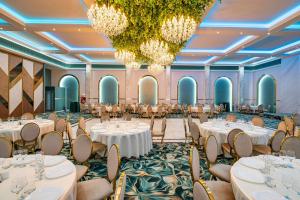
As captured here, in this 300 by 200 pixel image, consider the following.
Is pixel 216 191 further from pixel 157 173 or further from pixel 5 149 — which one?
pixel 5 149

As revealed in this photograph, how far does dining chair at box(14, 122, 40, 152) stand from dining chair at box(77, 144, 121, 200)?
288 cm

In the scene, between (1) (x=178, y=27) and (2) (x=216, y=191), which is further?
(1) (x=178, y=27)

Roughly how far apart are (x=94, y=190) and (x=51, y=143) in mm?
1531

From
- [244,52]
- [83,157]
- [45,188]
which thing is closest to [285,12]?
[244,52]

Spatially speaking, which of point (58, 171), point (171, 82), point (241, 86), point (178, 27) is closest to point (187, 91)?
point (171, 82)

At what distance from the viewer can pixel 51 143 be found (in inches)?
139

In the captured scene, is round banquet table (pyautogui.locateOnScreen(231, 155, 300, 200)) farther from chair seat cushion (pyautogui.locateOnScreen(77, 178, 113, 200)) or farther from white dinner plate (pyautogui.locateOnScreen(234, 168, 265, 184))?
chair seat cushion (pyautogui.locateOnScreen(77, 178, 113, 200))

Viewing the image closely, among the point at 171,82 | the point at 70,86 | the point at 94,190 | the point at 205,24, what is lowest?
the point at 94,190

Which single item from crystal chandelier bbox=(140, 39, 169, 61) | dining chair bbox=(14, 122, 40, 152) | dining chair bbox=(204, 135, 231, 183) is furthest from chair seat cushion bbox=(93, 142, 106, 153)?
crystal chandelier bbox=(140, 39, 169, 61)

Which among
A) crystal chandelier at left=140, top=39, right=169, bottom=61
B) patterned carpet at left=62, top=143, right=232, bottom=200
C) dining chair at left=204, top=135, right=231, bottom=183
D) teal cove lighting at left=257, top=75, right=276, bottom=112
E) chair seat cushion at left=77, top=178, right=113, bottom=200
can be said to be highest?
crystal chandelier at left=140, top=39, right=169, bottom=61

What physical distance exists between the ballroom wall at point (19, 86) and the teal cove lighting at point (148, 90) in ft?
25.7

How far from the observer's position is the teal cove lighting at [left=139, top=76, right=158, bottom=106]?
1803 centimetres

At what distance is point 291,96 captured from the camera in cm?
1313

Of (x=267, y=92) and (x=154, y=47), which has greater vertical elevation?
(x=154, y=47)
